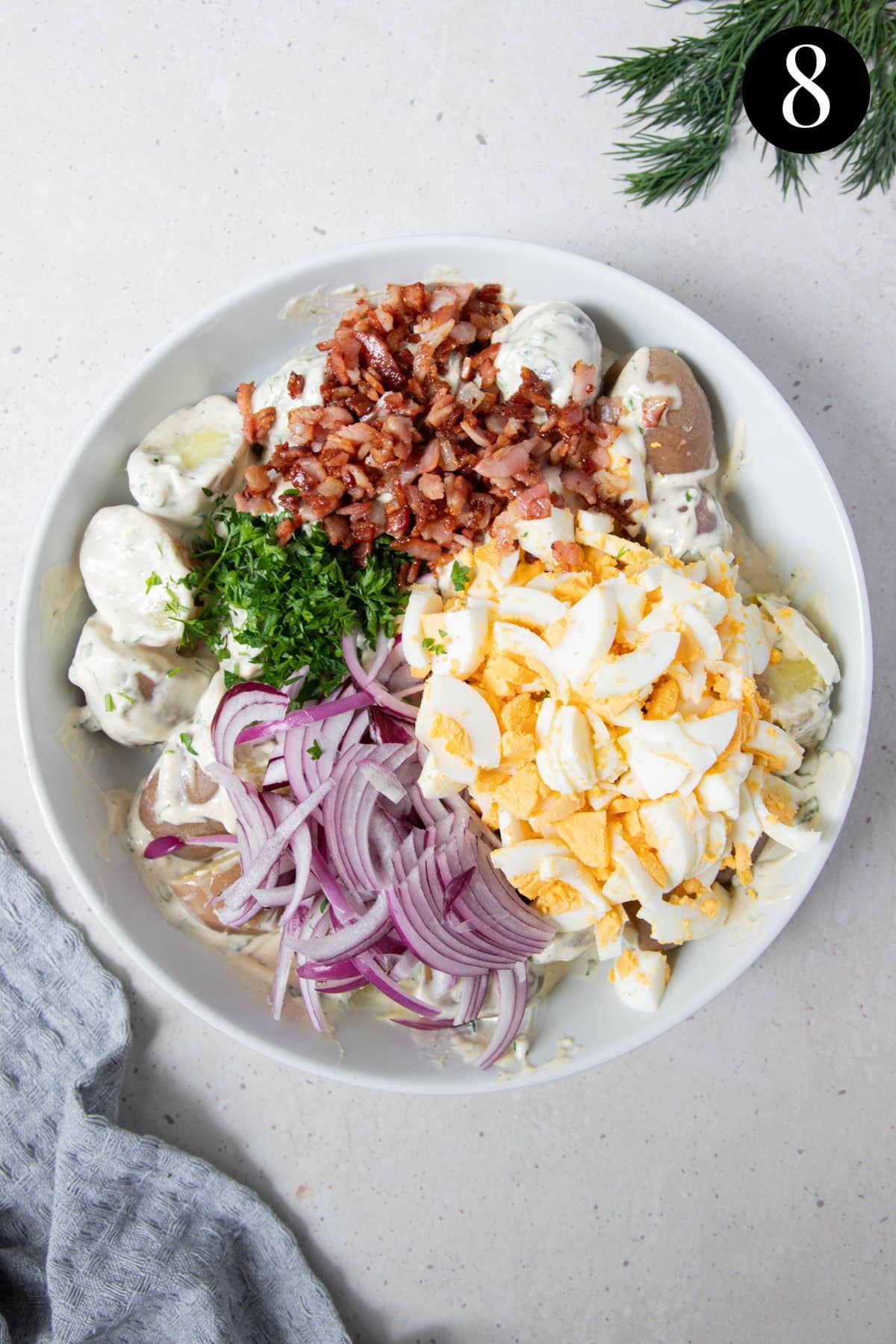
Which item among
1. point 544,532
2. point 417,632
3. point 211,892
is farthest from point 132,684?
point 544,532

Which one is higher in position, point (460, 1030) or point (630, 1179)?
point (460, 1030)

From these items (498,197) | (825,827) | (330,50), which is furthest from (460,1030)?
(330,50)

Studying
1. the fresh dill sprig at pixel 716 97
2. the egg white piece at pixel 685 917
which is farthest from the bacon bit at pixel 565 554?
the fresh dill sprig at pixel 716 97

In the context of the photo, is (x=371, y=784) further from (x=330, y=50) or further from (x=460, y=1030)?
(x=330, y=50)

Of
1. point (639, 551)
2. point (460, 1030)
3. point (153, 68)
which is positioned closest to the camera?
point (639, 551)

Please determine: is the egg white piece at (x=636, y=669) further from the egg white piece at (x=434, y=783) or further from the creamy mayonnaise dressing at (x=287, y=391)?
the creamy mayonnaise dressing at (x=287, y=391)

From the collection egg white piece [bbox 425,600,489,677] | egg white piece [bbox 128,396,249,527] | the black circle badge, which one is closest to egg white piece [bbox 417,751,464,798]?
egg white piece [bbox 425,600,489,677]

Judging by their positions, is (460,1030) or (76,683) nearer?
(76,683)

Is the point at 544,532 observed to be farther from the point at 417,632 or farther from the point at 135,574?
the point at 135,574

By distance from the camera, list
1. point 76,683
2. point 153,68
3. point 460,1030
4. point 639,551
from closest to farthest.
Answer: point 639,551
point 76,683
point 460,1030
point 153,68
